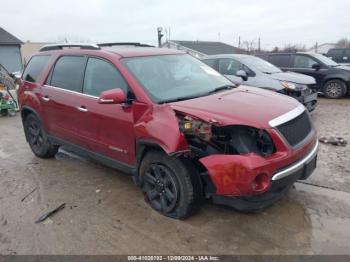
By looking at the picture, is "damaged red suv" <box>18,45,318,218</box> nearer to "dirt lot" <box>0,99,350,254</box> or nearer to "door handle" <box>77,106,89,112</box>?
"door handle" <box>77,106,89,112</box>

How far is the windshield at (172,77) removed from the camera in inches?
156

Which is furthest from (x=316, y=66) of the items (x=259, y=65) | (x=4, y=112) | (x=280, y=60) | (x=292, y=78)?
(x=4, y=112)

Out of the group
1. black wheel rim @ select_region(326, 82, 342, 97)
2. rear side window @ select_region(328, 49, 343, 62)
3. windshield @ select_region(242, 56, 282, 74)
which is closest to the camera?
windshield @ select_region(242, 56, 282, 74)

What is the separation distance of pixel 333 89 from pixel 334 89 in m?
0.03

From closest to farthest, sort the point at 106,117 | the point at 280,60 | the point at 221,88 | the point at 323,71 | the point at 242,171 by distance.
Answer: the point at 242,171 → the point at 106,117 → the point at 221,88 → the point at 323,71 → the point at 280,60

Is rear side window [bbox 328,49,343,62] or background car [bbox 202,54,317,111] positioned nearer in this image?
Answer: background car [bbox 202,54,317,111]

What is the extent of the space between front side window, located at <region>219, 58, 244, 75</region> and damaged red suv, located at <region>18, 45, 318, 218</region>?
4.23 metres

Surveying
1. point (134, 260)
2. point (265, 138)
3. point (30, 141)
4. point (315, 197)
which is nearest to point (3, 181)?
point (30, 141)

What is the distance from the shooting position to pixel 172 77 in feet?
14.1

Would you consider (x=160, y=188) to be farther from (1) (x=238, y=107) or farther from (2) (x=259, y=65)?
(2) (x=259, y=65)

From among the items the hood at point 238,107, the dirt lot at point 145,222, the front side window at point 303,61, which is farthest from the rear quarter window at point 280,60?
the hood at point 238,107

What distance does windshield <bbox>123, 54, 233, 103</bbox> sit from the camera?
13.0ft

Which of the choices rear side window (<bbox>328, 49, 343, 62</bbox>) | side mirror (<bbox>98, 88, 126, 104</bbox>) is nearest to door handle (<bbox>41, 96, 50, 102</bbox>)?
side mirror (<bbox>98, 88, 126, 104</bbox>)

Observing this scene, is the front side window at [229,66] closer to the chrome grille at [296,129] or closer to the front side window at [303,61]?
the front side window at [303,61]
